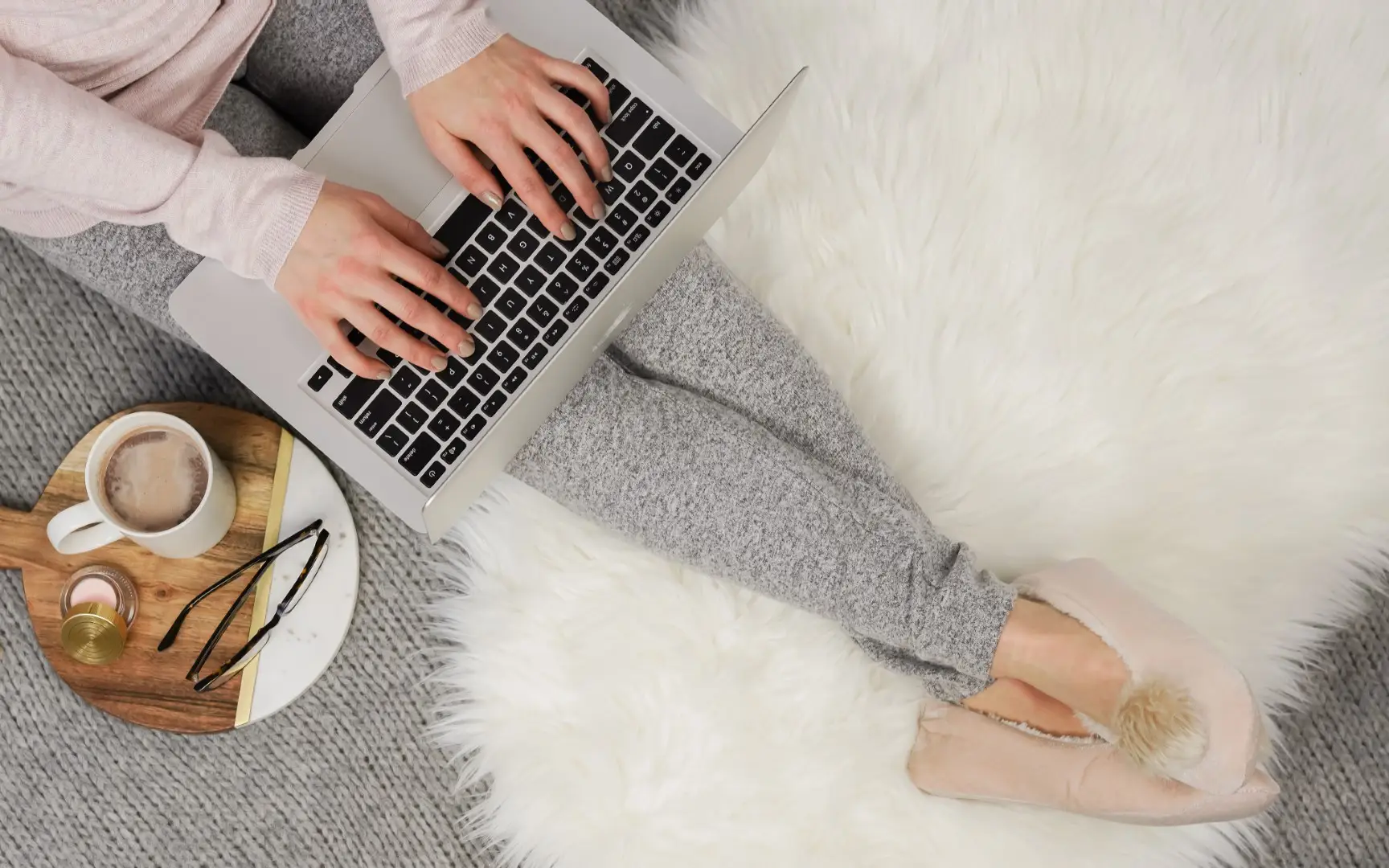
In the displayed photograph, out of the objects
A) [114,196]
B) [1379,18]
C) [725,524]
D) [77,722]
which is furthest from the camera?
[77,722]

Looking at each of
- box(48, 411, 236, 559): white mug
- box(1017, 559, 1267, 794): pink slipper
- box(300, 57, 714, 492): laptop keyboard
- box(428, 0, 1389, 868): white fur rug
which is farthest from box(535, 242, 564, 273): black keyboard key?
box(1017, 559, 1267, 794): pink slipper

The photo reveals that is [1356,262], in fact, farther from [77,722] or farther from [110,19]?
[77,722]

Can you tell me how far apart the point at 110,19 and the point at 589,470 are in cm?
47

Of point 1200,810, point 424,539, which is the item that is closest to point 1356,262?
point 1200,810

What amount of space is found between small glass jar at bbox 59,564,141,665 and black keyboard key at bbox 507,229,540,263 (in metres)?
0.52

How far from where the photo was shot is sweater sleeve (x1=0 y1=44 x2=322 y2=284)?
63 cm

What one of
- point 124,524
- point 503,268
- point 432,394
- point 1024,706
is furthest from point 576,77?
point 1024,706

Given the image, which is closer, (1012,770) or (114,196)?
(114,196)

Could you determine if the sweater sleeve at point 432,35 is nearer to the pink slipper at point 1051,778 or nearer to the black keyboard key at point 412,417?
the black keyboard key at point 412,417

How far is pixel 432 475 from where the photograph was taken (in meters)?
0.65

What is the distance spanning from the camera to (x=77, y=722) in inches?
39.3

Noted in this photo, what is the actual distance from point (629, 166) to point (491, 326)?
0.49ft

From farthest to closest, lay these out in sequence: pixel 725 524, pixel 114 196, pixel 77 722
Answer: pixel 77 722 < pixel 725 524 < pixel 114 196

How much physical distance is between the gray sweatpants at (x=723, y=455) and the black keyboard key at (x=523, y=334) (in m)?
0.11
